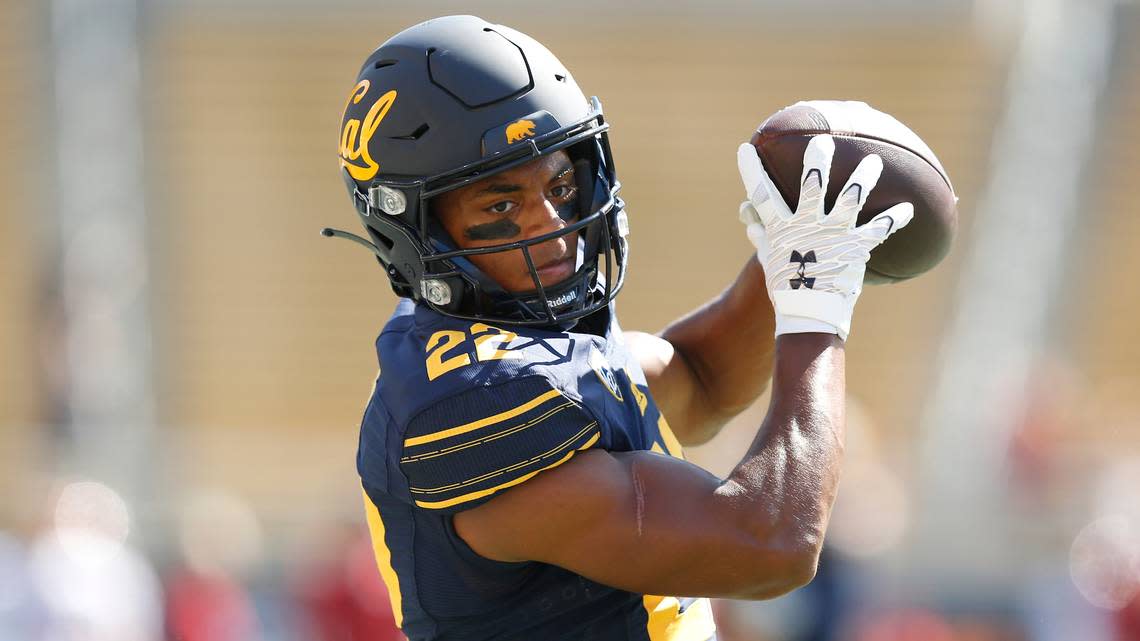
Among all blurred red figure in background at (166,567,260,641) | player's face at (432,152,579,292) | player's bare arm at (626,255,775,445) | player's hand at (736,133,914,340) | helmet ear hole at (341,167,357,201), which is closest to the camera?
player's hand at (736,133,914,340)

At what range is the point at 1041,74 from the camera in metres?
8.54

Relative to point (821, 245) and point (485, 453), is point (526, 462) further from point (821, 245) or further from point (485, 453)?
point (821, 245)

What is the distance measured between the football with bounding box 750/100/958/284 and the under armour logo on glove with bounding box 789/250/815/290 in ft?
0.32

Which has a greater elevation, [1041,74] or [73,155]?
[1041,74]

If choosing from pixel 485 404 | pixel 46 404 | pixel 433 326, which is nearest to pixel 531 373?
pixel 485 404

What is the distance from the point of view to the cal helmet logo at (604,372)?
2.14 metres

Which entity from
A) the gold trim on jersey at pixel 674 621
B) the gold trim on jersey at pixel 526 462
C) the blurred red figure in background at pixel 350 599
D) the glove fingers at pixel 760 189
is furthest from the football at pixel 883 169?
the blurred red figure in background at pixel 350 599

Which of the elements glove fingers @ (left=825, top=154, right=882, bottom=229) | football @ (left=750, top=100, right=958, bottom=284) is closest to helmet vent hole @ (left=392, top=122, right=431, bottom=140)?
football @ (left=750, top=100, right=958, bottom=284)

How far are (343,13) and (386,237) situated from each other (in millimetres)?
7169

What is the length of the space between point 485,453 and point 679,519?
30 centimetres

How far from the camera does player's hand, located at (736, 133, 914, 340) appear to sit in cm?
214

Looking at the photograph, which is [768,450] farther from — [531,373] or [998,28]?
[998,28]

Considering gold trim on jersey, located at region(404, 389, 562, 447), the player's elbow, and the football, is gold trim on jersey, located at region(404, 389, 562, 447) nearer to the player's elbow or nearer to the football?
the player's elbow

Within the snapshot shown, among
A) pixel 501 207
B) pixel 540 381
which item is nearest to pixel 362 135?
pixel 501 207
